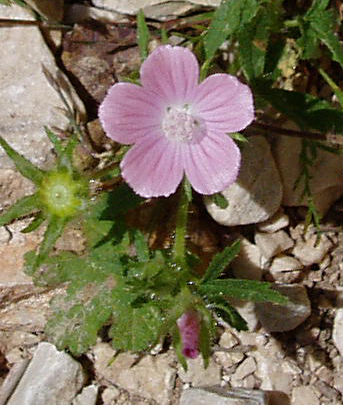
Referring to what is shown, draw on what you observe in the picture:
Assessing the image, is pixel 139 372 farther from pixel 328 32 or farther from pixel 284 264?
pixel 328 32

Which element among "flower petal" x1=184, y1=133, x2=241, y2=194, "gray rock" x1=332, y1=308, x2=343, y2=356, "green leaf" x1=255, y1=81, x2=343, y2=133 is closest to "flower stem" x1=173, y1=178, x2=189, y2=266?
"flower petal" x1=184, y1=133, x2=241, y2=194

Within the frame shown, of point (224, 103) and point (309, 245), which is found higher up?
point (224, 103)

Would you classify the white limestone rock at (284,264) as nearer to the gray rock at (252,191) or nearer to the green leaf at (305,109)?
the gray rock at (252,191)

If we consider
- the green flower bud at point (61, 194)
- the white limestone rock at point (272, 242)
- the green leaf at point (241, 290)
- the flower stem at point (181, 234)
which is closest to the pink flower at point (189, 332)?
the green leaf at point (241, 290)

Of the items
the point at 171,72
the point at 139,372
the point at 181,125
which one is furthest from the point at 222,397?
the point at 171,72

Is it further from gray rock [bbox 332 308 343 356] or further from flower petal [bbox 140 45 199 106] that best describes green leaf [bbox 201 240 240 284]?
gray rock [bbox 332 308 343 356]

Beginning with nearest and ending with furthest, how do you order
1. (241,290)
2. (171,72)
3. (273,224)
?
(171,72) < (241,290) < (273,224)
